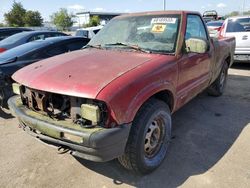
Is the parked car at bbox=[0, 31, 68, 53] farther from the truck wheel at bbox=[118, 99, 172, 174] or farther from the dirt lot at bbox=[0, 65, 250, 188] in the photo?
the truck wheel at bbox=[118, 99, 172, 174]

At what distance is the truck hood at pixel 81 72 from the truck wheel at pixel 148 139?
52 cm

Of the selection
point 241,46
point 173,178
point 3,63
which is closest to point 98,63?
point 173,178

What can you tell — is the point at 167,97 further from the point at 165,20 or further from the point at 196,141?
the point at 165,20

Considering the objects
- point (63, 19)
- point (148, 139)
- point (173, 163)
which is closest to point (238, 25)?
point (173, 163)

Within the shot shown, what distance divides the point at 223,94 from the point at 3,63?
15.3 feet

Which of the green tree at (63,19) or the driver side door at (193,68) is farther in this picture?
the green tree at (63,19)

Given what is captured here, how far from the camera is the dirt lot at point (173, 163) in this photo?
9.81ft

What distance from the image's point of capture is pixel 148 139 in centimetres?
306

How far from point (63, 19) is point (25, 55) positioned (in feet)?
199

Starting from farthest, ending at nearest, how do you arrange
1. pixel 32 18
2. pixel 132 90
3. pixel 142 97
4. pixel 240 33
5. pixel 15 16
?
pixel 32 18 < pixel 15 16 < pixel 240 33 < pixel 142 97 < pixel 132 90

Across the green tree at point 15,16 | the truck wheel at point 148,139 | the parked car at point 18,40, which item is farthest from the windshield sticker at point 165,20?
the green tree at point 15,16

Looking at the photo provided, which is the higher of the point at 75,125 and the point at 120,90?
the point at 120,90

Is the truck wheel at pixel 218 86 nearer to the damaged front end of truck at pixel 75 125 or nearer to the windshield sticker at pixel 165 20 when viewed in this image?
the windshield sticker at pixel 165 20

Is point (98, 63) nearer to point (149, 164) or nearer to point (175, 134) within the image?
point (149, 164)
